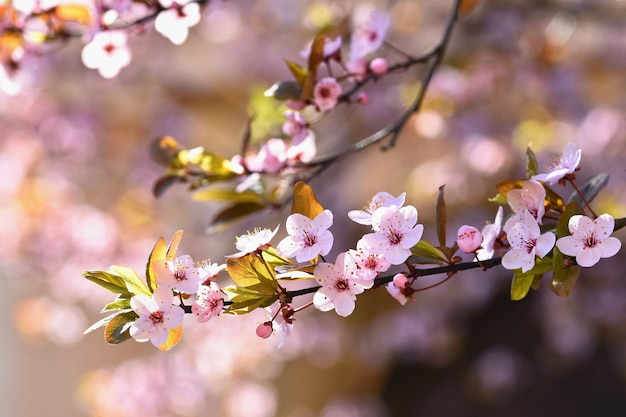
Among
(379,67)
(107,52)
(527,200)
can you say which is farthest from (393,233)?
(107,52)

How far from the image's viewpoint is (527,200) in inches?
26.3

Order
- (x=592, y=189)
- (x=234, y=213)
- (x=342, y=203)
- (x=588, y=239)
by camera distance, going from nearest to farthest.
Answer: (x=588, y=239)
(x=592, y=189)
(x=234, y=213)
(x=342, y=203)

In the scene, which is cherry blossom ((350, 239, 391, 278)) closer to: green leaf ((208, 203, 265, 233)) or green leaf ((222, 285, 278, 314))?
green leaf ((222, 285, 278, 314))

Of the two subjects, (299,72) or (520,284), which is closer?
(520,284)

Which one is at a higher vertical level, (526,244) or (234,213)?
(526,244)

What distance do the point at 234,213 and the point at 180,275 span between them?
0.35 metres

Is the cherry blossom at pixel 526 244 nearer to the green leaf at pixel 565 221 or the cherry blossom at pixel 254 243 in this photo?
the green leaf at pixel 565 221

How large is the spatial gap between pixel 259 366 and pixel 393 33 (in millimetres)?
1330

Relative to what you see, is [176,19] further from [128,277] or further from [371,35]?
[128,277]

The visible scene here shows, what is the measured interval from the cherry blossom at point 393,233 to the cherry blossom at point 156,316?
178 millimetres

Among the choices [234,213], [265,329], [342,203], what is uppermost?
[265,329]

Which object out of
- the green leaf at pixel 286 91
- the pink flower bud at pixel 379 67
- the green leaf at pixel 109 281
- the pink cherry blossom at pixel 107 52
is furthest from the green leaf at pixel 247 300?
the pink cherry blossom at pixel 107 52

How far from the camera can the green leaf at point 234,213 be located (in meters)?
0.99

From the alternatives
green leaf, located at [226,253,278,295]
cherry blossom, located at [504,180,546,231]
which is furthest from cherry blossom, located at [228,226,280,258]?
cherry blossom, located at [504,180,546,231]
